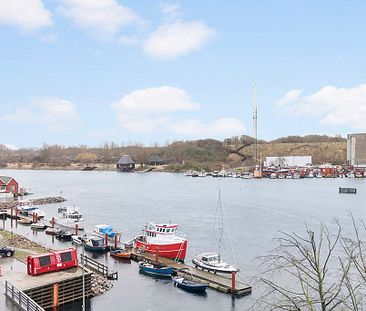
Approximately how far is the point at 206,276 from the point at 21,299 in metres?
16.6

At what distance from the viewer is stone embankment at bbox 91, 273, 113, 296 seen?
30.3m

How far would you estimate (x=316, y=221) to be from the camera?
6456cm

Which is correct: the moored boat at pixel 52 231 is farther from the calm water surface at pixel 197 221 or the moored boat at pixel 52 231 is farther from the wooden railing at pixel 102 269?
the wooden railing at pixel 102 269

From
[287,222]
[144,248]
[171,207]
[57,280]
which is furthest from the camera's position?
[171,207]

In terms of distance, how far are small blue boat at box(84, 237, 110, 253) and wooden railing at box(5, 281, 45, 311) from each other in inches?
774

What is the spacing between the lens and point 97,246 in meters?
43.7

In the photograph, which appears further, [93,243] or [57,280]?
[93,243]

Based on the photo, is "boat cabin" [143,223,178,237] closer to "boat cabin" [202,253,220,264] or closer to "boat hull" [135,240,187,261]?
"boat hull" [135,240,187,261]

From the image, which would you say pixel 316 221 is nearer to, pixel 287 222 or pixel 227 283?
pixel 287 222

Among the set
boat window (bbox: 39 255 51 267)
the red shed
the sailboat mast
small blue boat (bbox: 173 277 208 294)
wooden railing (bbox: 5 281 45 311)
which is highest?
the red shed

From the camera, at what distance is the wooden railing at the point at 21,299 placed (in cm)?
2058

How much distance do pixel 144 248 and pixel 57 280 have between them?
16434mm

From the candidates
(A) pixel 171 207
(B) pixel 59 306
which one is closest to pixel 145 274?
(B) pixel 59 306

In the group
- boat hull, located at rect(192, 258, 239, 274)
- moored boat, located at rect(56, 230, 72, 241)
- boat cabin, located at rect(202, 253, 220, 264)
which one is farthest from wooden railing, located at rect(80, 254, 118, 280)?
moored boat, located at rect(56, 230, 72, 241)
